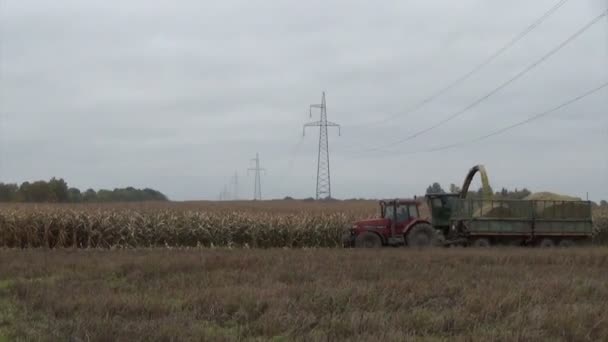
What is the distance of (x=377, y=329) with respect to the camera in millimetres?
8438

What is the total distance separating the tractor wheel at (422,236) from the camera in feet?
79.9

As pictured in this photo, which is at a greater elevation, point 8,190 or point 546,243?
point 8,190

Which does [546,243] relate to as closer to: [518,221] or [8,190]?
[518,221]

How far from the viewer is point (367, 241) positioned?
80.8ft

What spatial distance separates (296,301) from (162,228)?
1758 centimetres

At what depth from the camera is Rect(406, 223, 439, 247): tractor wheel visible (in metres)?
24.4

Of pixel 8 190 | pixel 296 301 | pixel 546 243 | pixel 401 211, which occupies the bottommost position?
pixel 296 301

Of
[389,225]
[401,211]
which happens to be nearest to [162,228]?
[389,225]

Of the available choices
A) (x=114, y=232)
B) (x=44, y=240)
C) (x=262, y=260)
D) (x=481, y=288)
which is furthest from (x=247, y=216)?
(x=481, y=288)

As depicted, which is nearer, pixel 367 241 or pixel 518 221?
pixel 367 241

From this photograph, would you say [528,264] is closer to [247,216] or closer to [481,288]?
[481,288]

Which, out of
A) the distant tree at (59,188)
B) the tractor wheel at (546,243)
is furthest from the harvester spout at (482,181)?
the distant tree at (59,188)

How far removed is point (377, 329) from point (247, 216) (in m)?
20.5

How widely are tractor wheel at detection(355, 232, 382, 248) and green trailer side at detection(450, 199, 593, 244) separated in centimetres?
331
